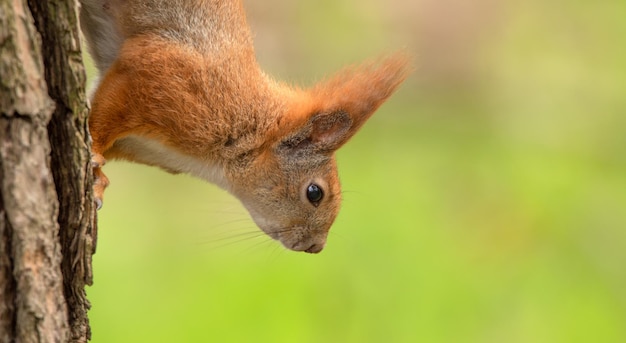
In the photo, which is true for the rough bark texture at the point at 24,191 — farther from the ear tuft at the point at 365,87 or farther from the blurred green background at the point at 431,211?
the blurred green background at the point at 431,211

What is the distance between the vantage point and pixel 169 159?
290 centimetres

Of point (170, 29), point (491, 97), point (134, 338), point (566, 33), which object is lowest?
point (134, 338)

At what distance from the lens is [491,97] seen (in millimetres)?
5977

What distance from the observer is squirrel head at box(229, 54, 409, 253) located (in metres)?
2.98

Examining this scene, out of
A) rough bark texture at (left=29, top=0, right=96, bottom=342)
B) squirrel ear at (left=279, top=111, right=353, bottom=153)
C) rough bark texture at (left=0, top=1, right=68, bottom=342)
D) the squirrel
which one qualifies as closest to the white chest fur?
the squirrel

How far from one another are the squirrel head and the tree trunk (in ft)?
4.24

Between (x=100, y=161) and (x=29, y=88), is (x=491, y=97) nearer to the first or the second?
(x=100, y=161)

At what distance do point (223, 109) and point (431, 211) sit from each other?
2.50 m

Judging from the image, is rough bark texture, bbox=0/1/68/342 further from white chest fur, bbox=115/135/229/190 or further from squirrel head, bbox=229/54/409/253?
squirrel head, bbox=229/54/409/253

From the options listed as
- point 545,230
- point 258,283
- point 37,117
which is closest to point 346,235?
point 258,283

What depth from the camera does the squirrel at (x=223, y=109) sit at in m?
2.67

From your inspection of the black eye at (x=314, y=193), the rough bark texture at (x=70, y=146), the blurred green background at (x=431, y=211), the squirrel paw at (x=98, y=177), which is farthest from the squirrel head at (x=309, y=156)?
the rough bark texture at (x=70, y=146)

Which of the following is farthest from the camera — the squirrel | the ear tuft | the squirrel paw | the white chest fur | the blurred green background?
the blurred green background

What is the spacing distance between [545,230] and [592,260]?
279 millimetres
